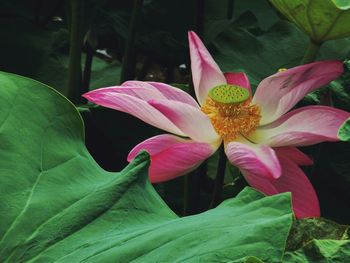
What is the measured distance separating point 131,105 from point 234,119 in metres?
0.14

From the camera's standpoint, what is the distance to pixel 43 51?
1.51 m

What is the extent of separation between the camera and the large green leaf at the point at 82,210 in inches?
24.8

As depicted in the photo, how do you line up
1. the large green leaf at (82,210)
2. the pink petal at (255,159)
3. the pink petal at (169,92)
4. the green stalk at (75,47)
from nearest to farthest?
the large green leaf at (82,210), the pink petal at (255,159), the pink petal at (169,92), the green stalk at (75,47)

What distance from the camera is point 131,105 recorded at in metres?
0.83

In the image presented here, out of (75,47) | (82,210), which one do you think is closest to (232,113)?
(82,210)

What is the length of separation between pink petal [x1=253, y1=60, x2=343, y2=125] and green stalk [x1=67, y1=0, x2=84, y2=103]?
403 mm

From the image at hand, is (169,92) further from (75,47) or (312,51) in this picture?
(75,47)

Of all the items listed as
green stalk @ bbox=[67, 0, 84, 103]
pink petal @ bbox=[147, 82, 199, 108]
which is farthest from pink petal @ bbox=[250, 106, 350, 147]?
green stalk @ bbox=[67, 0, 84, 103]

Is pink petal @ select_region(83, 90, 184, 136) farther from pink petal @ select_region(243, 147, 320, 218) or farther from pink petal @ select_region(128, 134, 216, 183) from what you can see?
pink petal @ select_region(243, 147, 320, 218)

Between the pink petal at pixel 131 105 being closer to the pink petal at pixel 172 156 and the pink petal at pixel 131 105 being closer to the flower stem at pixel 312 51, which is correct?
the pink petal at pixel 172 156

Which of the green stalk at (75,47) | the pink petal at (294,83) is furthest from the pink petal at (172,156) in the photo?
the green stalk at (75,47)

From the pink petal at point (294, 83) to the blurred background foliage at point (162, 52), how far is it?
0.10m

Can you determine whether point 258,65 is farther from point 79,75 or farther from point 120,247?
point 120,247

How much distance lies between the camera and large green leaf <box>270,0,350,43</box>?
87 centimetres
